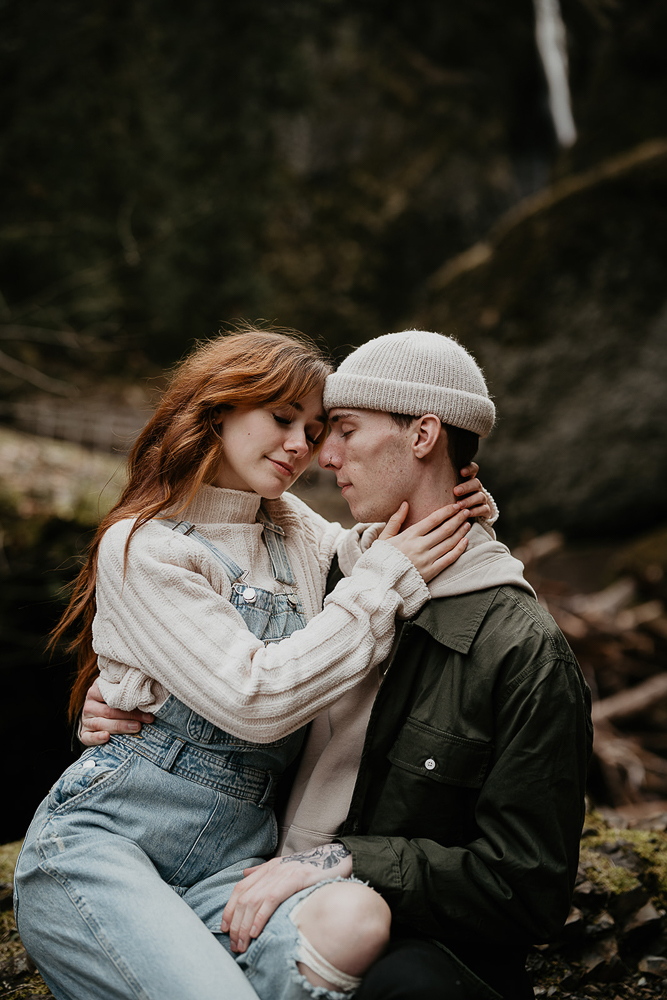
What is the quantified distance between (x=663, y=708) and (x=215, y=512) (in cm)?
513

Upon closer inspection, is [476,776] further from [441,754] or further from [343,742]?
[343,742]

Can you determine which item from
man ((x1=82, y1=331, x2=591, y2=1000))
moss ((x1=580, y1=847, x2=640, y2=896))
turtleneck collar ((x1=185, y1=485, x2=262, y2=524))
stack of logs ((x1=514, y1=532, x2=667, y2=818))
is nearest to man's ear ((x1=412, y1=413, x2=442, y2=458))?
man ((x1=82, y1=331, x2=591, y2=1000))

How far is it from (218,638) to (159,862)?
2.06 feet

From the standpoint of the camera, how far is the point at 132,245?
228 inches

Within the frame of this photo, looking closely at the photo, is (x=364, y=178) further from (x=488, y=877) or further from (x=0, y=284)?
(x=488, y=877)

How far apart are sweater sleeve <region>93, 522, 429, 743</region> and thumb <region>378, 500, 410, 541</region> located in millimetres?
134

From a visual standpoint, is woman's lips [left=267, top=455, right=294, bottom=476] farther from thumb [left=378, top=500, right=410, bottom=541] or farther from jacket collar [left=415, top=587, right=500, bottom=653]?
jacket collar [left=415, top=587, right=500, bottom=653]

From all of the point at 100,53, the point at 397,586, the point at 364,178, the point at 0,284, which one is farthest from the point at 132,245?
the point at 364,178

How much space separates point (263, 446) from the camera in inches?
88.7

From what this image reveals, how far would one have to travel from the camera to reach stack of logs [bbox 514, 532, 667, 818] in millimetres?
5398

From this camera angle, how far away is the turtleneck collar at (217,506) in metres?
2.27

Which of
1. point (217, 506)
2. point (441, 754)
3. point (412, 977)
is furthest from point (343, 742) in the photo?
point (217, 506)

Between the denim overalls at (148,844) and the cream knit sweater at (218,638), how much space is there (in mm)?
76

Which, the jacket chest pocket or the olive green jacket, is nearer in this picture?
the olive green jacket
